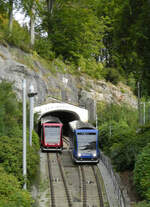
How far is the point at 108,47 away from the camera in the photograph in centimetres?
4162

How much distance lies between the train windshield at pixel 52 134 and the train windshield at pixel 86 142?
4340mm

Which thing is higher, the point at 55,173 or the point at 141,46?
the point at 141,46

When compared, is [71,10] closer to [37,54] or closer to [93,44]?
[93,44]

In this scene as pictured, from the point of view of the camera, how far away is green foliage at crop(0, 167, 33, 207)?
10.9 meters

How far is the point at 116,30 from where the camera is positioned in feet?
55.1

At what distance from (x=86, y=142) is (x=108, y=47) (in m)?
23.4

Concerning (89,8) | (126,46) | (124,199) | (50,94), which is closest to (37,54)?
(50,94)

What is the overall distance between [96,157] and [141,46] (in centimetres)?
935

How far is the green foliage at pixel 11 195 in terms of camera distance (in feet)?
35.9

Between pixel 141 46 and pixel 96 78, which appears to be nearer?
pixel 141 46

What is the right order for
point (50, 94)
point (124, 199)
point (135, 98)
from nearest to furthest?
1. point (124, 199)
2. point (50, 94)
3. point (135, 98)

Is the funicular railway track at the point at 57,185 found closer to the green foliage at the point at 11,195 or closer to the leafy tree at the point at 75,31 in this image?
the green foliage at the point at 11,195

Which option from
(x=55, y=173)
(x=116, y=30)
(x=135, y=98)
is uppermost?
(x=116, y=30)

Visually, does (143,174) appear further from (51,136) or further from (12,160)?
(51,136)
